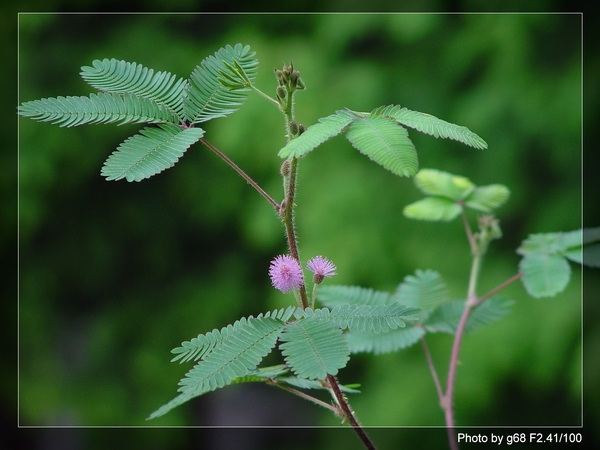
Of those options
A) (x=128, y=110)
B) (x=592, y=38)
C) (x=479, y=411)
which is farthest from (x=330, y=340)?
(x=479, y=411)

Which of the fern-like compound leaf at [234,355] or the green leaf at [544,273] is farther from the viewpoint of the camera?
the green leaf at [544,273]

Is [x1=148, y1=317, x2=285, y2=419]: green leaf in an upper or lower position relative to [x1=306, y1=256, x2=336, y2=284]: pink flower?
lower

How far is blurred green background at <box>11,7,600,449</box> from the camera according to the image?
237 cm

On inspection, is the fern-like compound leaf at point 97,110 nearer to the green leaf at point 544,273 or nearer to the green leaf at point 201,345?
the green leaf at point 201,345

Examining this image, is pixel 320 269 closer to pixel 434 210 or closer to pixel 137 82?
pixel 137 82

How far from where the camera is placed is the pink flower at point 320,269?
0.61 meters

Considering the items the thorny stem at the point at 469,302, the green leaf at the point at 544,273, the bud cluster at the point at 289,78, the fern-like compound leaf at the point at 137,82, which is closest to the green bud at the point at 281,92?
the bud cluster at the point at 289,78

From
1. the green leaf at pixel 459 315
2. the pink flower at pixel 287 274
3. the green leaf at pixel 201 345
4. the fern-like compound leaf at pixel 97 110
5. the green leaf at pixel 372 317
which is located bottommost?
the green leaf at pixel 459 315

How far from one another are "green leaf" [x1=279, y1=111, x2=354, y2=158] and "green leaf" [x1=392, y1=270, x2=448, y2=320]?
16.9 inches

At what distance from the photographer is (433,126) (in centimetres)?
53

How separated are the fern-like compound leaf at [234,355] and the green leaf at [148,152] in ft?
0.52

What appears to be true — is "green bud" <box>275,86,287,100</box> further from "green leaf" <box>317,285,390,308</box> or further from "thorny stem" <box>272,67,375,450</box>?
"green leaf" <box>317,285,390,308</box>

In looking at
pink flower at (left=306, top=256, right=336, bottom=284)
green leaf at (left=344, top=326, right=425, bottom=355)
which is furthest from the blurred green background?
pink flower at (left=306, top=256, right=336, bottom=284)

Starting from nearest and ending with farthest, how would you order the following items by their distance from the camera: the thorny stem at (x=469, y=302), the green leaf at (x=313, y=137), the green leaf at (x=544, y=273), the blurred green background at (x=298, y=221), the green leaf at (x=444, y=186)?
1. the green leaf at (x=313, y=137)
2. the thorny stem at (x=469, y=302)
3. the green leaf at (x=544, y=273)
4. the green leaf at (x=444, y=186)
5. the blurred green background at (x=298, y=221)
